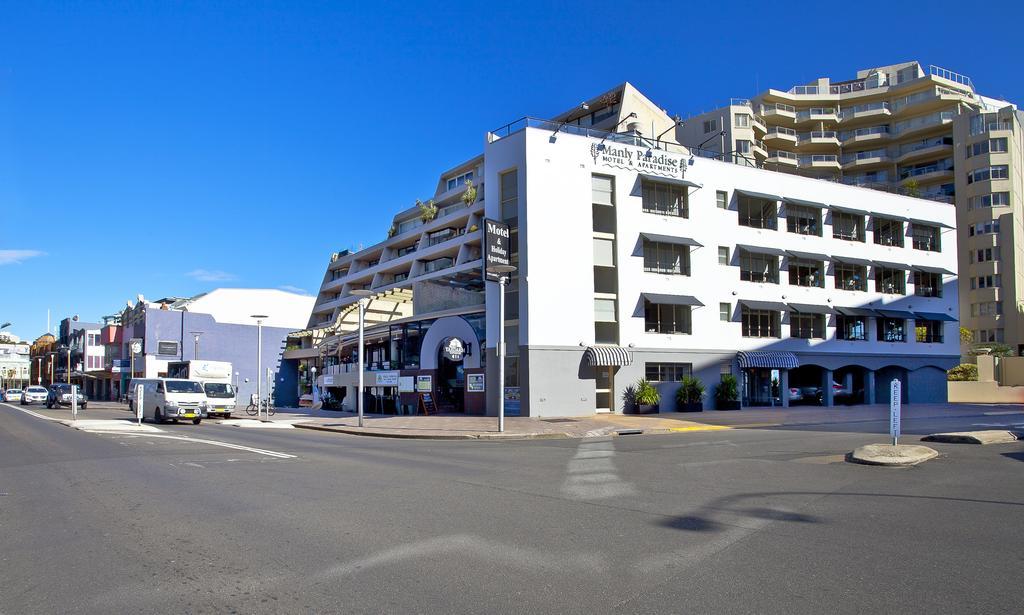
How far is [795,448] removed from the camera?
16.9 meters

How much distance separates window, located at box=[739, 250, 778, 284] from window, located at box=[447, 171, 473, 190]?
3340cm

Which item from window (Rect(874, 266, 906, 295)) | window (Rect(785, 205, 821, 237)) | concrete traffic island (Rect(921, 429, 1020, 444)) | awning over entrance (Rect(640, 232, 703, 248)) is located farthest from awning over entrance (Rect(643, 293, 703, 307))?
concrete traffic island (Rect(921, 429, 1020, 444))

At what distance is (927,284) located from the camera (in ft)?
151

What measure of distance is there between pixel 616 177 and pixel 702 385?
1132 cm

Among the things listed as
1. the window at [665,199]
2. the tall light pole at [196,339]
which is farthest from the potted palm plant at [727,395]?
the tall light pole at [196,339]

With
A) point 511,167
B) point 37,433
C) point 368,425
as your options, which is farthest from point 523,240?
point 37,433

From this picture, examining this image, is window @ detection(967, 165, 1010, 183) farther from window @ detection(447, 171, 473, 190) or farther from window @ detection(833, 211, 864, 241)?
A: window @ detection(447, 171, 473, 190)

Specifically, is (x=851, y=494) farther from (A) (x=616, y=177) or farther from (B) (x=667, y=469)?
(A) (x=616, y=177)

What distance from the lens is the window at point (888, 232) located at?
4419 cm

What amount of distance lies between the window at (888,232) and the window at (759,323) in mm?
10337

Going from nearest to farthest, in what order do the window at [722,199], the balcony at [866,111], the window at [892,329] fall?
the window at [722,199]
the window at [892,329]
the balcony at [866,111]

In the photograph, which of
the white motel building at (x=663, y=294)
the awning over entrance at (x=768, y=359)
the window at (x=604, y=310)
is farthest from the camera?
the awning over entrance at (x=768, y=359)

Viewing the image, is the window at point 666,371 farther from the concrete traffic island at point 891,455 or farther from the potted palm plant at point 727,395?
the concrete traffic island at point 891,455

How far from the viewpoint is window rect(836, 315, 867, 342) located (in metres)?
42.1
